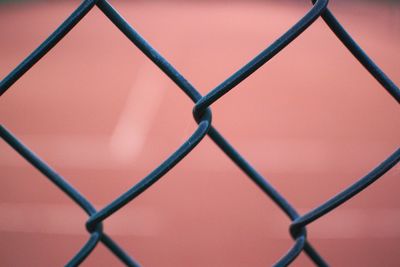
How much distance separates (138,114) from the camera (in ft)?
9.47

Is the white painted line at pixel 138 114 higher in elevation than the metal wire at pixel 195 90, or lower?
higher

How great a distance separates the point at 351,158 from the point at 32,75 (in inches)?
108

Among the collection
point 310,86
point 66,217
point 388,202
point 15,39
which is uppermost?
point 15,39

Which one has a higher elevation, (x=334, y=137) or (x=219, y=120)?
(x=219, y=120)

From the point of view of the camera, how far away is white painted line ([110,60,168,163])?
228 cm

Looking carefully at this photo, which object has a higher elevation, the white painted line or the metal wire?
the white painted line

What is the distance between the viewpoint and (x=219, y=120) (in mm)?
2625

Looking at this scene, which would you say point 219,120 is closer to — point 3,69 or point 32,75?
point 32,75

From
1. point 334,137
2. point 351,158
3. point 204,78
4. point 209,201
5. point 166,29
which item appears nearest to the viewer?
point 209,201

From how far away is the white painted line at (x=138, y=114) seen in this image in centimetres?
228

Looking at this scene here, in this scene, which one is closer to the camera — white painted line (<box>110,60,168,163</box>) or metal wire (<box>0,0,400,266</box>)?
metal wire (<box>0,0,400,266</box>)

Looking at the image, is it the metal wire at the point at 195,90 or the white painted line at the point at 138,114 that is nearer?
the metal wire at the point at 195,90

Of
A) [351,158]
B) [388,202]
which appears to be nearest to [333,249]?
[388,202]

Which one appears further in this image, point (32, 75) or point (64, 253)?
point (32, 75)
